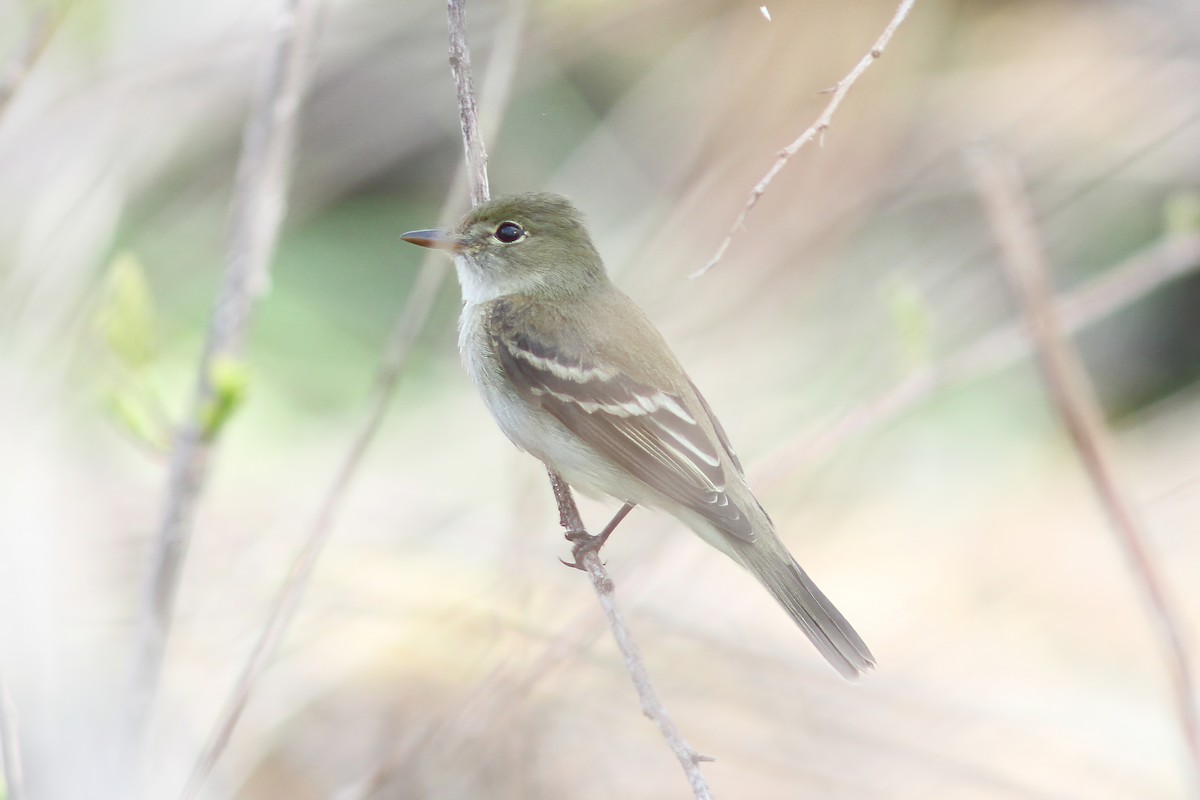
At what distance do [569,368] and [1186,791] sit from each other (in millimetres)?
2776

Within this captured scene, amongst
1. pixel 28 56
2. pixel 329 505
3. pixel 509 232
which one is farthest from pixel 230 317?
pixel 509 232

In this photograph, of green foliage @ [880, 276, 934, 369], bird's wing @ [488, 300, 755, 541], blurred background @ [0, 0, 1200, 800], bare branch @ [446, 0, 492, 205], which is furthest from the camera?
blurred background @ [0, 0, 1200, 800]

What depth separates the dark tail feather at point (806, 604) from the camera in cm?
264

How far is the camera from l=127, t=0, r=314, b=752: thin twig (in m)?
2.23

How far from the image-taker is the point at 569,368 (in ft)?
10.0

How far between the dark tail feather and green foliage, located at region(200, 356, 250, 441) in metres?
1.26

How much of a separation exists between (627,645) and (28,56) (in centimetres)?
155

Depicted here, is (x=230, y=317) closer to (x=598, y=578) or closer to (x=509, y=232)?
(x=598, y=578)

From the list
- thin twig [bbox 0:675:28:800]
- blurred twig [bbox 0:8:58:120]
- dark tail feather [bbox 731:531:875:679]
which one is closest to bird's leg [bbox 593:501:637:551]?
dark tail feather [bbox 731:531:875:679]

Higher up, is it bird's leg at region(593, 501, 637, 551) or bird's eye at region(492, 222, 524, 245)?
bird's eye at region(492, 222, 524, 245)

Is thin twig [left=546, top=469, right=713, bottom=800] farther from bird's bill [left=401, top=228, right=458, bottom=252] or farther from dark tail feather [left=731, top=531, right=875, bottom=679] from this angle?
bird's bill [left=401, top=228, right=458, bottom=252]

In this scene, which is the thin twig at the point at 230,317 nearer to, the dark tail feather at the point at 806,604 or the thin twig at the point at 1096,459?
the dark tail feather at the point at 806,604

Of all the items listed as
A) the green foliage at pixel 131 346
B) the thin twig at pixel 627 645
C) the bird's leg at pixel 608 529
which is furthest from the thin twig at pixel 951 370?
the green foliage at pixel 131 346

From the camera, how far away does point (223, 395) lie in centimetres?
219
